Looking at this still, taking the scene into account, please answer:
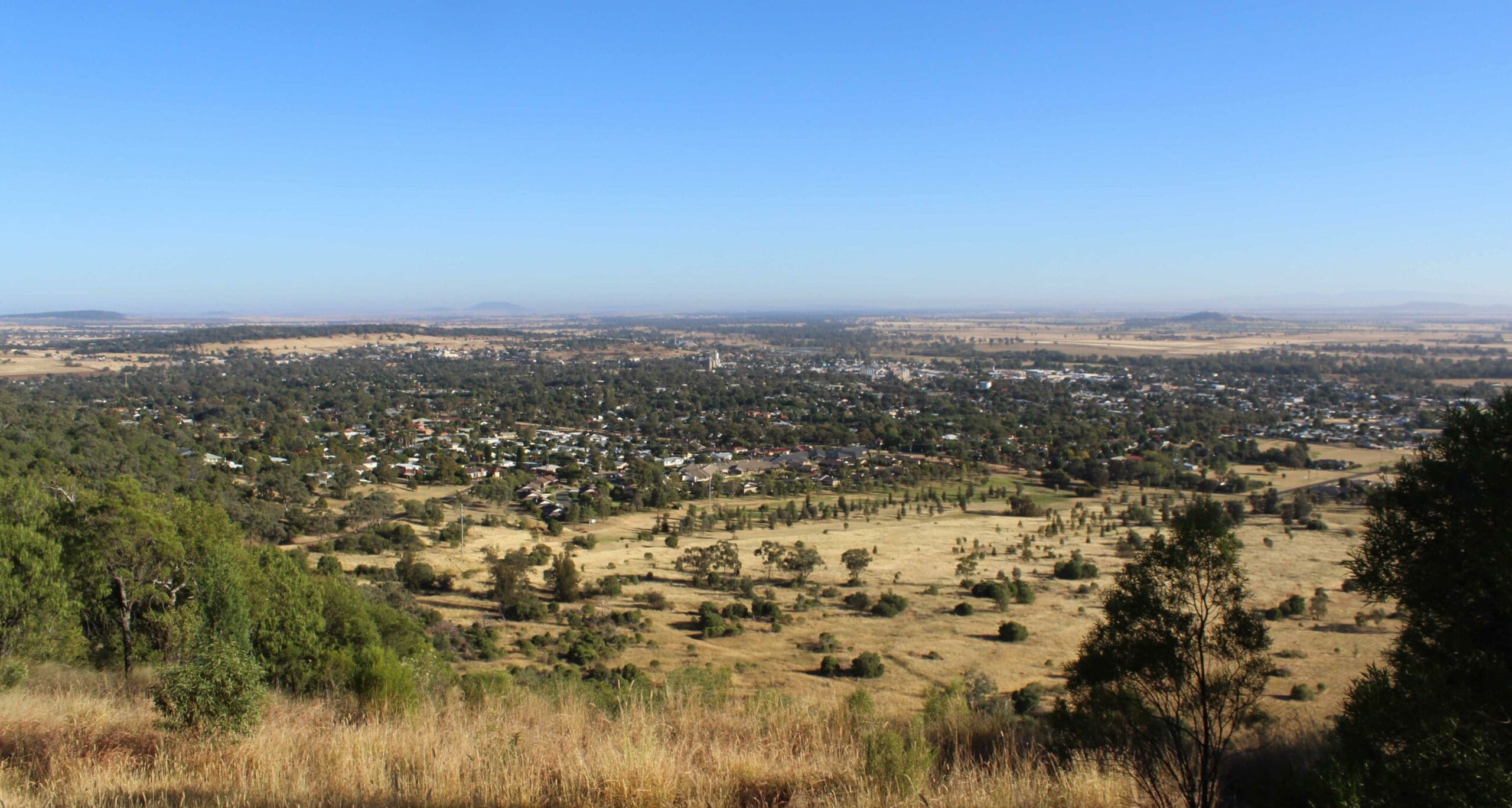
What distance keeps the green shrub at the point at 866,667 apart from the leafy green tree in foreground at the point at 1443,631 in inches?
350

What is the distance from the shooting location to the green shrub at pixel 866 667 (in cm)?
1369

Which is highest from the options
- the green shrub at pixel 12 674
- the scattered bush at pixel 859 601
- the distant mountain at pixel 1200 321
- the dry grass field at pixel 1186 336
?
the distant mountain at pixel 1200 321

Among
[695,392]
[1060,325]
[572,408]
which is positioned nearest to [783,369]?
[695,392]

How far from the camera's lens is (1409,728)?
166 inches

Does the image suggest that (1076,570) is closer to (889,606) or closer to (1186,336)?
(889,606)

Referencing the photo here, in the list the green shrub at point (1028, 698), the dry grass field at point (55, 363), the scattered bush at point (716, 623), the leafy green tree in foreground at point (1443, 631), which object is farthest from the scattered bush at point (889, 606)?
the dry grass field at point (55, 363)

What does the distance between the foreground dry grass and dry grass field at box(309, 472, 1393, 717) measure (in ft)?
18.1

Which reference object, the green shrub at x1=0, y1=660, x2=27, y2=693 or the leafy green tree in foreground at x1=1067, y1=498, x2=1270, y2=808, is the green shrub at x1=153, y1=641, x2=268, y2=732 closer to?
the green shrub at x1=0, y1=660, x2=27, y2=693

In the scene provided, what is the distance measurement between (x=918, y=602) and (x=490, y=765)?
A: 16.3 meters

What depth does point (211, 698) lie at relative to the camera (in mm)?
4242

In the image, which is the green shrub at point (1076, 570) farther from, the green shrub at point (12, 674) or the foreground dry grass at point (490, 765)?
the green shrub at point (12, 674)

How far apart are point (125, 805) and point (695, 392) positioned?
196 feet

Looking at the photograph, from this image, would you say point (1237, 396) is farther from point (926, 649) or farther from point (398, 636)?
point (398, 636)

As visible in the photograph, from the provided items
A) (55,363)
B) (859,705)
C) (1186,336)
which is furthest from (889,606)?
(1186,336)
